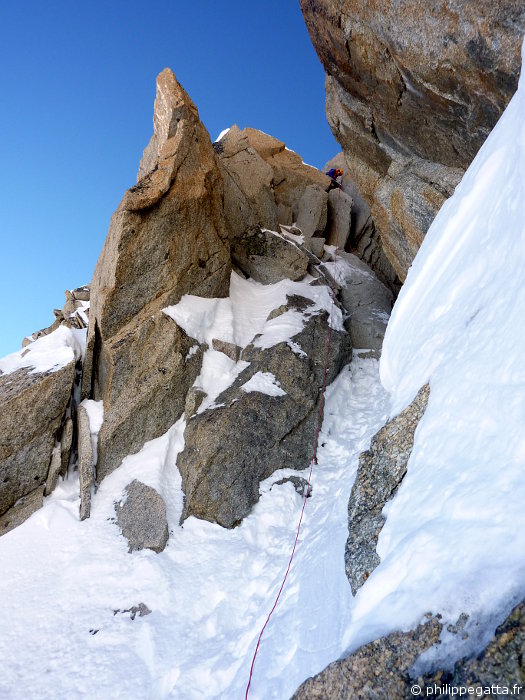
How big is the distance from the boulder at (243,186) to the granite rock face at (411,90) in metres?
6.66

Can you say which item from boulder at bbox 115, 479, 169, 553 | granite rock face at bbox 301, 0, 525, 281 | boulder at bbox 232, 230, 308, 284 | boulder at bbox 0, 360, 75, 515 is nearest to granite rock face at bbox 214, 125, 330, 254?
boulder at bbox 232, 230, 308, 284

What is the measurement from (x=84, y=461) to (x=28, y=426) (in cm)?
217

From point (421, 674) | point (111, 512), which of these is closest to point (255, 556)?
point (111, 512)

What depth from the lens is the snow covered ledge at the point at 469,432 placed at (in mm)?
3488

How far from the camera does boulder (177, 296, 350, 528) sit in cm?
1220

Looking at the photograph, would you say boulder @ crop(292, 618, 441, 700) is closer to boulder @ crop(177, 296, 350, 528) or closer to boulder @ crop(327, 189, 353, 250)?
boulder @ crop(177, 296, 350, 528)

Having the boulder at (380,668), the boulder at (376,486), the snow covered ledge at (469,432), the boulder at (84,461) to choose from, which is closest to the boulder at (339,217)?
the boulder at (84,461)

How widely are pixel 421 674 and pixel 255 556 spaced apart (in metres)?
7.33

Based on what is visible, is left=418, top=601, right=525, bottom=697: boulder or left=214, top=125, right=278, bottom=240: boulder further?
left=214, top=125, right=278, bottom=240: boulder

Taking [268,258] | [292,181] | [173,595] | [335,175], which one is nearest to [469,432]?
[173,595]

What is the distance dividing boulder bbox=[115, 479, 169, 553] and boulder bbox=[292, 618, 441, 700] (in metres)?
7.60

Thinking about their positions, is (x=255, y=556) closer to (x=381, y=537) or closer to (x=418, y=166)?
(x=381, y=537)

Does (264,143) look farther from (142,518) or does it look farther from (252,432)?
(142,518)

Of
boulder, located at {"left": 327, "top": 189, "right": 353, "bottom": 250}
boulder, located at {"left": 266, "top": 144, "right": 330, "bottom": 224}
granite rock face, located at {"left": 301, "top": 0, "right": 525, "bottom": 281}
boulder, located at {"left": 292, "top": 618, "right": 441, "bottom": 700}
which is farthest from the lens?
boulder, located at {"left": 266, "top": 144, "right": 330, "bottom": 224}
